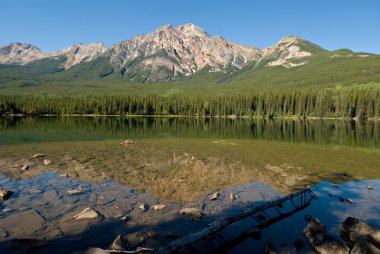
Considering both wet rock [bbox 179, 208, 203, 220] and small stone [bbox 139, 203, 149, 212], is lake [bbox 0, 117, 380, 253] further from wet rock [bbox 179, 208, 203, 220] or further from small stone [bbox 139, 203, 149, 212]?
wet rock [bbox 179, 208, 203, 220]

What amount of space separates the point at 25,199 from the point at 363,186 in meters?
29.8

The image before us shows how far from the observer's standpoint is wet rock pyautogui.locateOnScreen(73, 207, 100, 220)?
17500mm

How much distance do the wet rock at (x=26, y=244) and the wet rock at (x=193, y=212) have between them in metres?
8.49

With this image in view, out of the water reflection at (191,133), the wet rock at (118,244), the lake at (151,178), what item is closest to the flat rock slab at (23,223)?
the lake at (151,178)

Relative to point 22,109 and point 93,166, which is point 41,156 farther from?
point 22,109

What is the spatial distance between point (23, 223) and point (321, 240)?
17.5 metres

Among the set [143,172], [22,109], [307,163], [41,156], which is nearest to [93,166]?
[143,172]

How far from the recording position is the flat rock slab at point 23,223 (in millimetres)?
15508

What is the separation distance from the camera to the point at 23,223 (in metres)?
16.6

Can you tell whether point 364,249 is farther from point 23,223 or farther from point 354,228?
point 23,223

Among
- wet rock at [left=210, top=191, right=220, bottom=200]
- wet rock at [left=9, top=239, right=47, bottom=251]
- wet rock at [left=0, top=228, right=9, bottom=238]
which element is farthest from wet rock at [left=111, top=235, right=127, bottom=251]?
wet rock at [left=210, top=191, right=220, bottom=200]

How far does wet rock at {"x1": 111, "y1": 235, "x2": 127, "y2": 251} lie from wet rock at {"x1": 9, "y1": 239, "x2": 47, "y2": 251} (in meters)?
3.74

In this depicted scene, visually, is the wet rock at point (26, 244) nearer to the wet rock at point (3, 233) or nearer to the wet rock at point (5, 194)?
A: the wet rock at point (3, 233)

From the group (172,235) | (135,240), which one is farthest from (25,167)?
(172,235)
